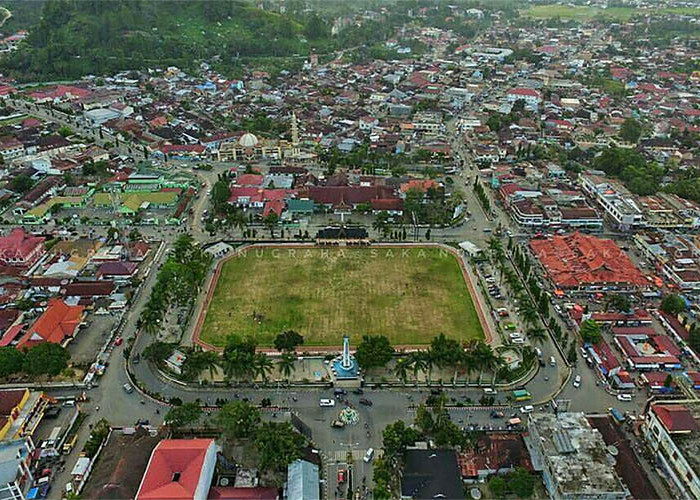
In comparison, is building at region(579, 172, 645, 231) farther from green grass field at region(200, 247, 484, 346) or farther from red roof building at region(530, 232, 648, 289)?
green grass field at region(200, 247, 484, 346)

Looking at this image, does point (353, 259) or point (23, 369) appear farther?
point (353, 259)

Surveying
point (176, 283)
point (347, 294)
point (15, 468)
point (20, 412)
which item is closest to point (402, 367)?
point (347, 294)

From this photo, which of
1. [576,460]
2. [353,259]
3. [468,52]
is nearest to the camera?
[576,460]

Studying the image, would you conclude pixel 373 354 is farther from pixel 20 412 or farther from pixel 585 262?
pixel 585 262

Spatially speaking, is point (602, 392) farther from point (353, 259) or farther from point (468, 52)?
point (468, 52)

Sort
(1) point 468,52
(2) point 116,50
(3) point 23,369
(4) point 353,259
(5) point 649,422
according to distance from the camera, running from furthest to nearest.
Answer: (1) point 468,52
(2) point 116,50
(4) point 353,259
(3) point 23,369
(5) point 649,422

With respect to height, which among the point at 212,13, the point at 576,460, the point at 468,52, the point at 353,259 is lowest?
the point at 576,460

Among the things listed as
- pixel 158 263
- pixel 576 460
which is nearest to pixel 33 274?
pixel 158 263
